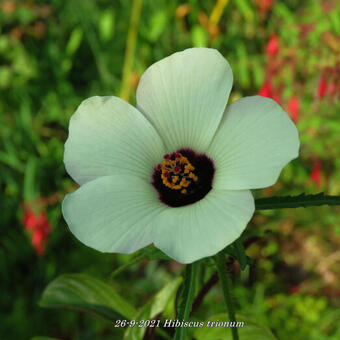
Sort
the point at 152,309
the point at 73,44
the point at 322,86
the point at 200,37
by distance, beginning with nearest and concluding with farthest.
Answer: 1. the point at 152,309
2. the point at 322,86
3. the point at 200,37
4. the point at 73,44

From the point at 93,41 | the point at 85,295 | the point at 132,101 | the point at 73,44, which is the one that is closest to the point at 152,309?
the point at 85,295

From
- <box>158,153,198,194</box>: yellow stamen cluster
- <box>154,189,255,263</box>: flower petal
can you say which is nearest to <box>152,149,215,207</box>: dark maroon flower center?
<box>158,153,198,194</box>: yellow stamen cluster

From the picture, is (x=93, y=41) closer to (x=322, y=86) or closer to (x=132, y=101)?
(x=132, y=101)

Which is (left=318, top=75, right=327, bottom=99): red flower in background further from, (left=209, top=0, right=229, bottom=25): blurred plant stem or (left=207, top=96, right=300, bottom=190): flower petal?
(left=209, top=0, right=229, bottom=25): blurred plant stem

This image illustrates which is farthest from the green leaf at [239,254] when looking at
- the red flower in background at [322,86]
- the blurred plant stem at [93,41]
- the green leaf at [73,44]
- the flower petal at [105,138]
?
the green leaf at [73,44]

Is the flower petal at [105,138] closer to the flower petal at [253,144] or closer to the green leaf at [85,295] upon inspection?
the flower petal at [253,144]

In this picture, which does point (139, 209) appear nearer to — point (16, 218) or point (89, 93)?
point (16, 218)
